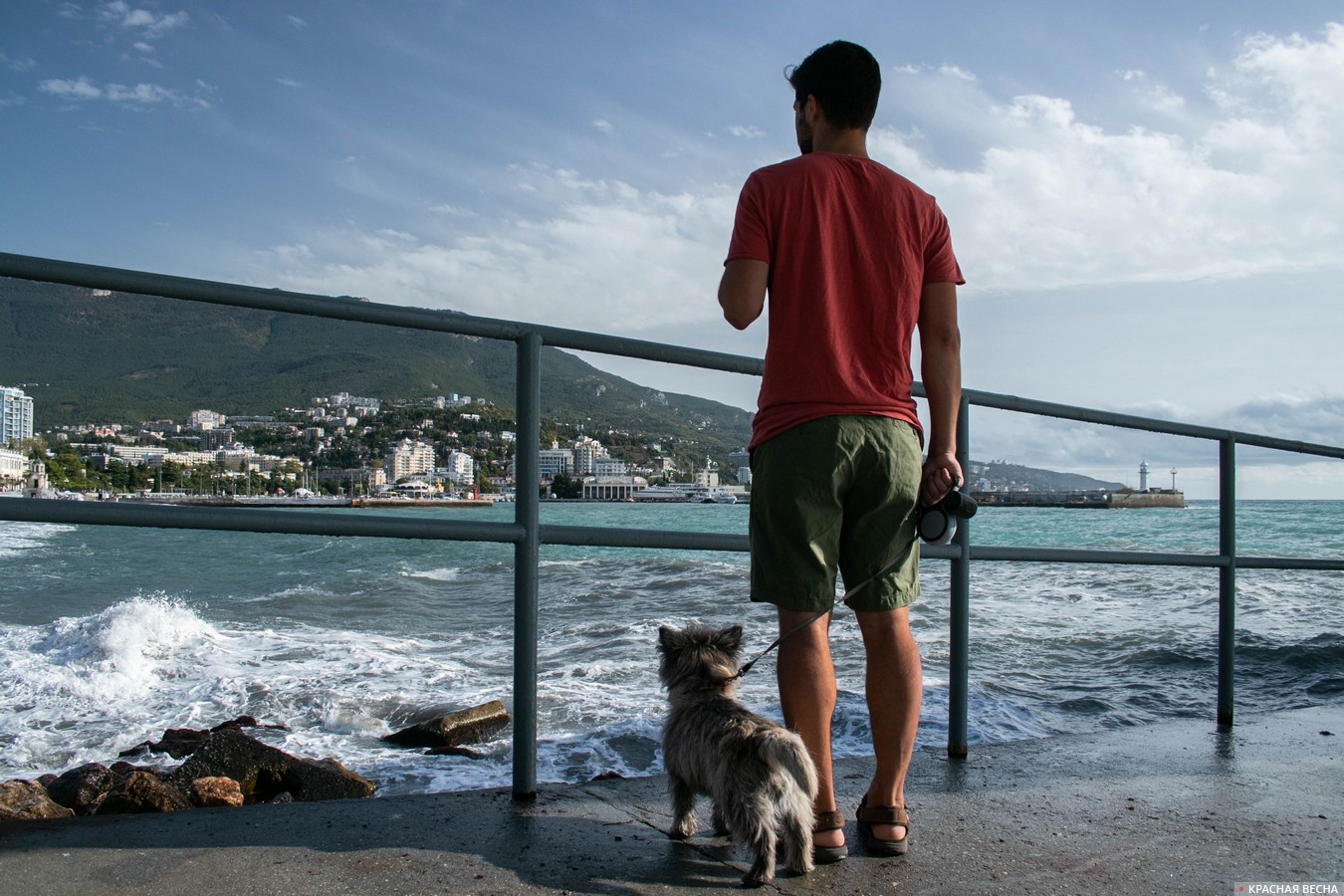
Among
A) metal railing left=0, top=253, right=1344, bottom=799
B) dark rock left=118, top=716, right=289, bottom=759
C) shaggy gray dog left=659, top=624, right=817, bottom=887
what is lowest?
dark rock left=118, top=716, right=289, bottom=759

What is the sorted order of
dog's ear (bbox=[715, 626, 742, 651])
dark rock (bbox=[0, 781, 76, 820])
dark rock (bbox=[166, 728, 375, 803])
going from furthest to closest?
1. dark rock (bbox=[166, 728, 375, 803])
2. dark rock (bbox=[0, 781, 76, 820])
3. dog's ear (bbox=[715, 626, 742, 651])

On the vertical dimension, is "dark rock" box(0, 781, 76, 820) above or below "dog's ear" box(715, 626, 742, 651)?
below

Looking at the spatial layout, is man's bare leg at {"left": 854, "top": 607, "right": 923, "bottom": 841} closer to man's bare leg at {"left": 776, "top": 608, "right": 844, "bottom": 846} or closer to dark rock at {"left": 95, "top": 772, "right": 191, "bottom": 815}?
man's bare leg at {"left": 776, "top": 608, "right": 844, "bottom": 846}

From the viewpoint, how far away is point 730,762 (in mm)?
2021

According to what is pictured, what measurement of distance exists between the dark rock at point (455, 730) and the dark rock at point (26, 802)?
1.94 meters

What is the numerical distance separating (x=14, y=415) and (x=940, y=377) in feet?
9.09

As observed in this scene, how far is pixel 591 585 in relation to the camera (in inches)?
529

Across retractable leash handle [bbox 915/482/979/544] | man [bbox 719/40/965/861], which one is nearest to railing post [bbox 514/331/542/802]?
man [bbox 719/40/965/861]

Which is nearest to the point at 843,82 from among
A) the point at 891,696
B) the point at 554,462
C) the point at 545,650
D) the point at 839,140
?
the point at 839,140

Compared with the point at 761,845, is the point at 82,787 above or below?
below

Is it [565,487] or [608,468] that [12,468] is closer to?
[565,487]

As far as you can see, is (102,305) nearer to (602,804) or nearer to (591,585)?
(602,804)

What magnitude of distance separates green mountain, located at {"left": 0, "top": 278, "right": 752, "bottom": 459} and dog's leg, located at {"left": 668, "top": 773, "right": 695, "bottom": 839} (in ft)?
3.05

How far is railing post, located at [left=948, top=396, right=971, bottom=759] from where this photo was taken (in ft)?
10.3
